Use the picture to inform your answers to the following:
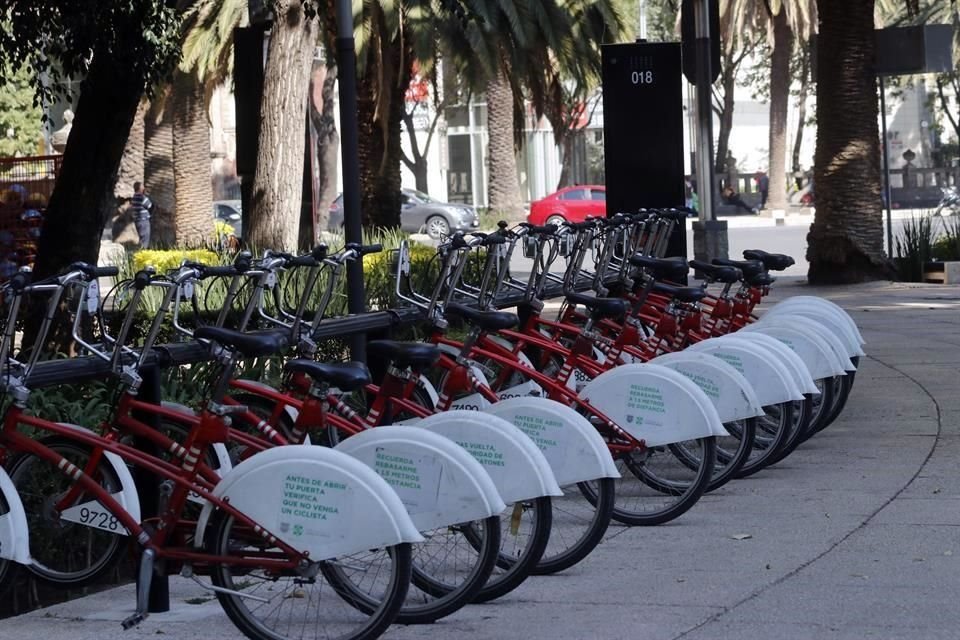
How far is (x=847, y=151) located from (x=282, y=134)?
7644 millimetres

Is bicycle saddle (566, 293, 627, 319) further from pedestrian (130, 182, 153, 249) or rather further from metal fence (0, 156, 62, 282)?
pedestrian (130, 182, 153, 249)

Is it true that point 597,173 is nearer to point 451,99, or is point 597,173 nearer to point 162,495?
point 451,99

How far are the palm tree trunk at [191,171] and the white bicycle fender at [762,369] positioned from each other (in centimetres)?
2204

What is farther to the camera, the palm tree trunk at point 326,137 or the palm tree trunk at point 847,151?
the palm tree trunk at point 326,137

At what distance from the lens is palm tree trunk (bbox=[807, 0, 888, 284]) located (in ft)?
61.8

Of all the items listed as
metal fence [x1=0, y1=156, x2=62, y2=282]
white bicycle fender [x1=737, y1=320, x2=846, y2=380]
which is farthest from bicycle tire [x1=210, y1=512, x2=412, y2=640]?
metal fence [x1=0, y1=156, x2=62, y2=282]

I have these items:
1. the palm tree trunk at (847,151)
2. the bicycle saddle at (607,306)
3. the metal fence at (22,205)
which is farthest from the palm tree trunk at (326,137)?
the bicycle saddle at (607,306)

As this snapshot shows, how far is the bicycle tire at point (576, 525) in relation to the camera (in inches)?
234

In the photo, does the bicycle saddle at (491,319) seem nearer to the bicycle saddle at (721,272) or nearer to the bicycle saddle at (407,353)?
the bicycle saddle at (407,353)

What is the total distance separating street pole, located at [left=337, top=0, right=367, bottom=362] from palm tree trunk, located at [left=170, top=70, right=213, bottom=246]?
20.7 meters

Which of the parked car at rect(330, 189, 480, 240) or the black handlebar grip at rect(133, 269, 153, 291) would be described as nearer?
the black handlebar grip at rect(133, 269, 153, 291)

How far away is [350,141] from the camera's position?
811 centimetres

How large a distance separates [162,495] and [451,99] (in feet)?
160

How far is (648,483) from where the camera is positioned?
688 cm
